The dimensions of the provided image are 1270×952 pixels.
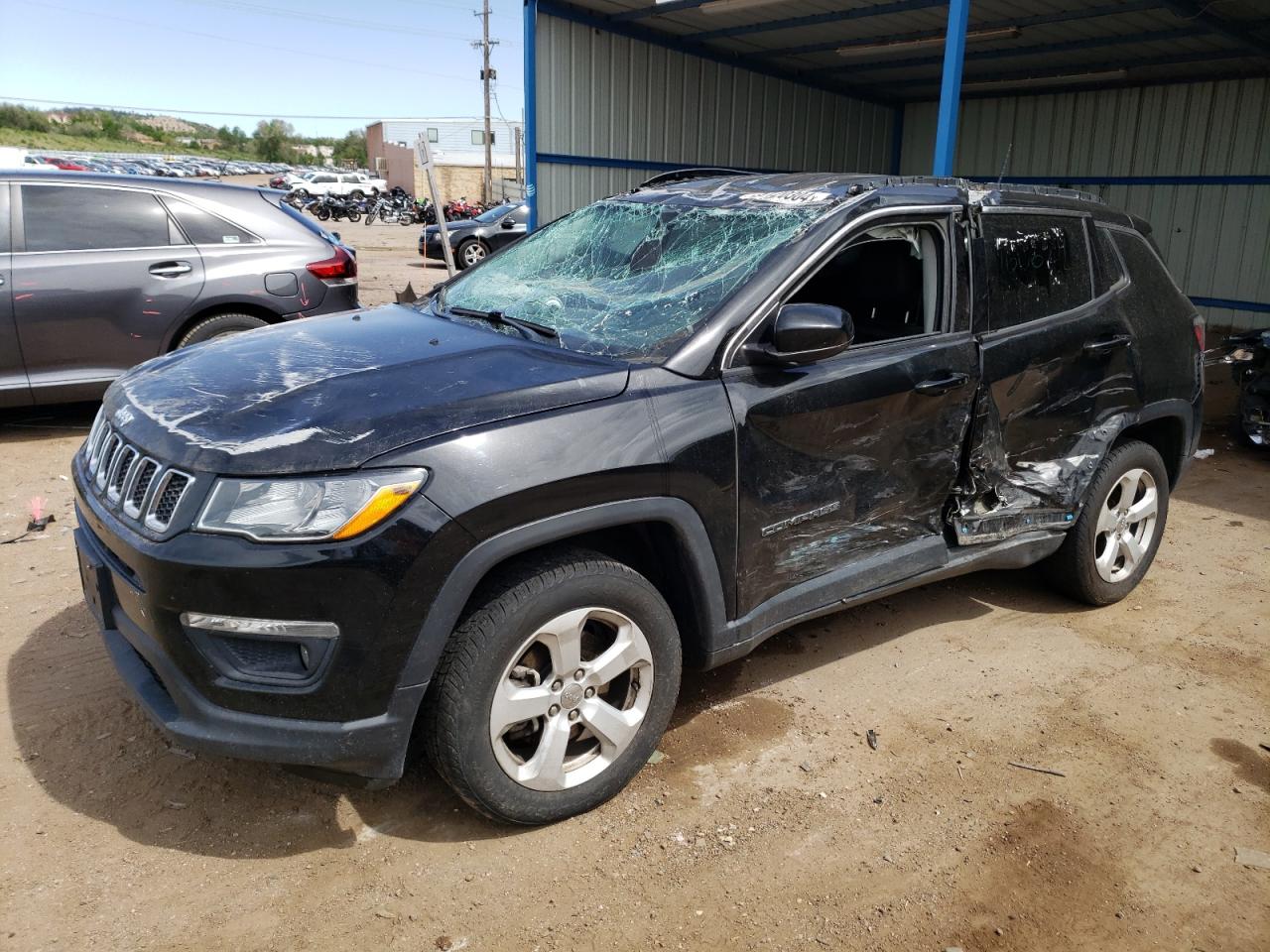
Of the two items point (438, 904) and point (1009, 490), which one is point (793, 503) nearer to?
point (1009, 490)

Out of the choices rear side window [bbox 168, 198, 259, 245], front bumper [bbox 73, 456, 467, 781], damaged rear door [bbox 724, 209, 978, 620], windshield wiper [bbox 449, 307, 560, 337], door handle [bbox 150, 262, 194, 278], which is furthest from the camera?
rear side window [bbox 168, 198, 259, 245]

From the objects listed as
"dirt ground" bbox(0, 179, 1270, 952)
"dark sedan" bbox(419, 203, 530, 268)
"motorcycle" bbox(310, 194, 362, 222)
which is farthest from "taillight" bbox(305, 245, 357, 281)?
"motorcycle" bbox(310, 194, 362, 222)

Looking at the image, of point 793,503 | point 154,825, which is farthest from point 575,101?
point 154,825

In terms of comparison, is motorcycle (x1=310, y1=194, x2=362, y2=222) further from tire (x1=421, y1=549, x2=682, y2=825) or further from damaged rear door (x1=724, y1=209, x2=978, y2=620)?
tire (x1=421, y1=549, x2=682, y2=825)

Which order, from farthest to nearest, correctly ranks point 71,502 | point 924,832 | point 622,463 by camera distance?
point 71,502 < point 924,832 < point 622,463

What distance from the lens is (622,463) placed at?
8.79 feet

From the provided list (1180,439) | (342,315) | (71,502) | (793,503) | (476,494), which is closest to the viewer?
(476,494)

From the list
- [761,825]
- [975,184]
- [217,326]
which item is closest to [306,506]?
[761,825]

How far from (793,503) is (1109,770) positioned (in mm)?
1397

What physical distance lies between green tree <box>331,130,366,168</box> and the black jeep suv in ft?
335

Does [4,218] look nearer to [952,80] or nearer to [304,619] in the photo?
[304,619]

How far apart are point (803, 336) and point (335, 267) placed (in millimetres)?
5084

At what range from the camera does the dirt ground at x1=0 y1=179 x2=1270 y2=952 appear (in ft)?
8.21

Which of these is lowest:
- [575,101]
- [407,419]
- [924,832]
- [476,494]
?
[924,832]
